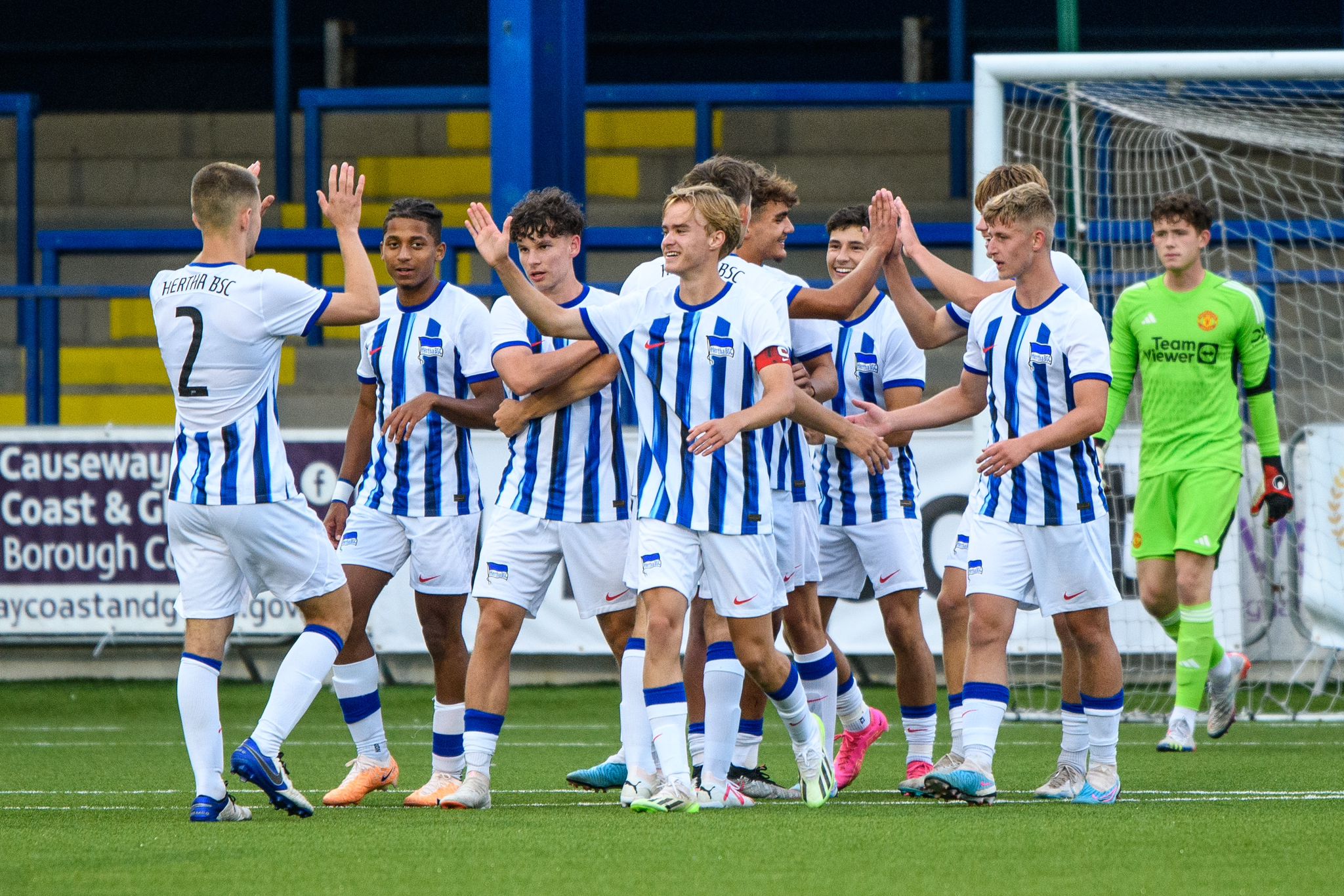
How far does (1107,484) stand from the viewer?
843 centimetres

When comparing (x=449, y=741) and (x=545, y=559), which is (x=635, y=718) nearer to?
(x=545, y=559)

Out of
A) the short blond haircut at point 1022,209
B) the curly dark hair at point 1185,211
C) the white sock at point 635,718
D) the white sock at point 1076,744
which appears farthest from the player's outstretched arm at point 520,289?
the curly dark hair at point 1185,211

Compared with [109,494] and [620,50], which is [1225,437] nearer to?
[109,494]

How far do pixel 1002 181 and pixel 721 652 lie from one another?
5.87 ft

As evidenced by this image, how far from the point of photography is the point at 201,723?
502 cm

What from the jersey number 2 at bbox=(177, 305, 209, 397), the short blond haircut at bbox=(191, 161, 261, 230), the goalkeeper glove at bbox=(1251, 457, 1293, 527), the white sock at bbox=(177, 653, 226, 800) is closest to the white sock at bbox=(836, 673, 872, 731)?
the goalkeeper glove at bbox=(1251, 457, 1293, 527)

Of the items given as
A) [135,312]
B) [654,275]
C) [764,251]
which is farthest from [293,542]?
[135,312]

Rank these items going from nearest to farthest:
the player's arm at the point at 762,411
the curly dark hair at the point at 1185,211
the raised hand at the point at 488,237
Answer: the player's arm at the point at 762,411
the raised hand at the point at 488,237
the curly dark hair at the point at 1185,211

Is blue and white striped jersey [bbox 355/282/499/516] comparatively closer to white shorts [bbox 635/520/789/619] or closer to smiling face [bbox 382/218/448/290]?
smiling face [bbox 382/218/448/290]

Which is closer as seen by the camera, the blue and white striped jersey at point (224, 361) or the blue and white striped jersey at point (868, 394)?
the blue and white striped jersey at point (224, 361)

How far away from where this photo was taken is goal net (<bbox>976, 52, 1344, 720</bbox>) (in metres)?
7.91

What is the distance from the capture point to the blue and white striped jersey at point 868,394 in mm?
6184

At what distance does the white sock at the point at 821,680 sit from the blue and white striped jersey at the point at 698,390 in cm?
86

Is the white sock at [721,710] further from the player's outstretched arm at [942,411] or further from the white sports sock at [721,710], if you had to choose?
the player's outstretched arm at [942,411]
